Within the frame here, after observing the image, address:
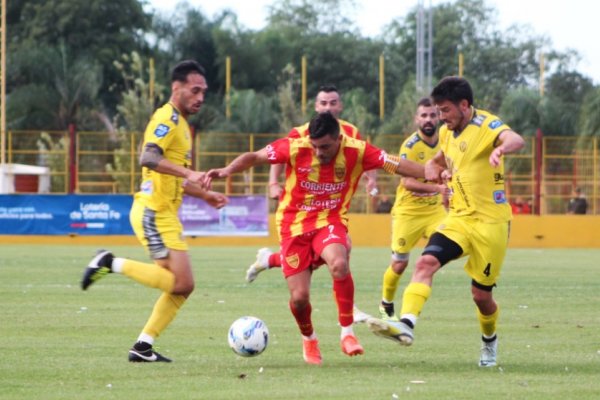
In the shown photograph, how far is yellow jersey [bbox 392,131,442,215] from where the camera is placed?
14781 mm

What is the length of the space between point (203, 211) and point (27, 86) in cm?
3679

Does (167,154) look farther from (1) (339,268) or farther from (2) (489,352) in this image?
(2) (489,352)

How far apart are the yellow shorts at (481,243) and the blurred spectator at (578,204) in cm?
2888

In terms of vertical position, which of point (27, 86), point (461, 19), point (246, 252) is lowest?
point (246, 252)

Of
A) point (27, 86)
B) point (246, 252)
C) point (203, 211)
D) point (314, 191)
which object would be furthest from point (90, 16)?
point (314, 191)

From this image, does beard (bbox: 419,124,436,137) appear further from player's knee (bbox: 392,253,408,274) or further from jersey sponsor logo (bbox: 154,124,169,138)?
jersey sponsor logo (bbox: 154,124,169,138)

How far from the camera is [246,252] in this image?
31703 mm

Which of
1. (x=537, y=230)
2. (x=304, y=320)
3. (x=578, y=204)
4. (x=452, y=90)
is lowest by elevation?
(x=537, y=230)

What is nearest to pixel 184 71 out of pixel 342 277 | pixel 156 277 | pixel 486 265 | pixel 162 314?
pixel 156 277

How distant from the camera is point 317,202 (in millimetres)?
10578

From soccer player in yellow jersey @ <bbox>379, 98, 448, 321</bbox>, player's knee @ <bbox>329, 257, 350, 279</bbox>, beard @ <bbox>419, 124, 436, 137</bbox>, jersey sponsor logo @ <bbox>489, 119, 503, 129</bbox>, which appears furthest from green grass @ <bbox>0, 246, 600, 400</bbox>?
beard @ <bbox>419, 124, 436, 137</bbox>

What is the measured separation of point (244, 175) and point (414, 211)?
84.2 feet

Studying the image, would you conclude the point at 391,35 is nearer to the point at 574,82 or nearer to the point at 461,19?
the point at 461,19

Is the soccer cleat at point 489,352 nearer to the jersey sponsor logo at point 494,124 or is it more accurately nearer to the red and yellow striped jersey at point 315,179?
the red and yellow striped jersey at point 315,179
